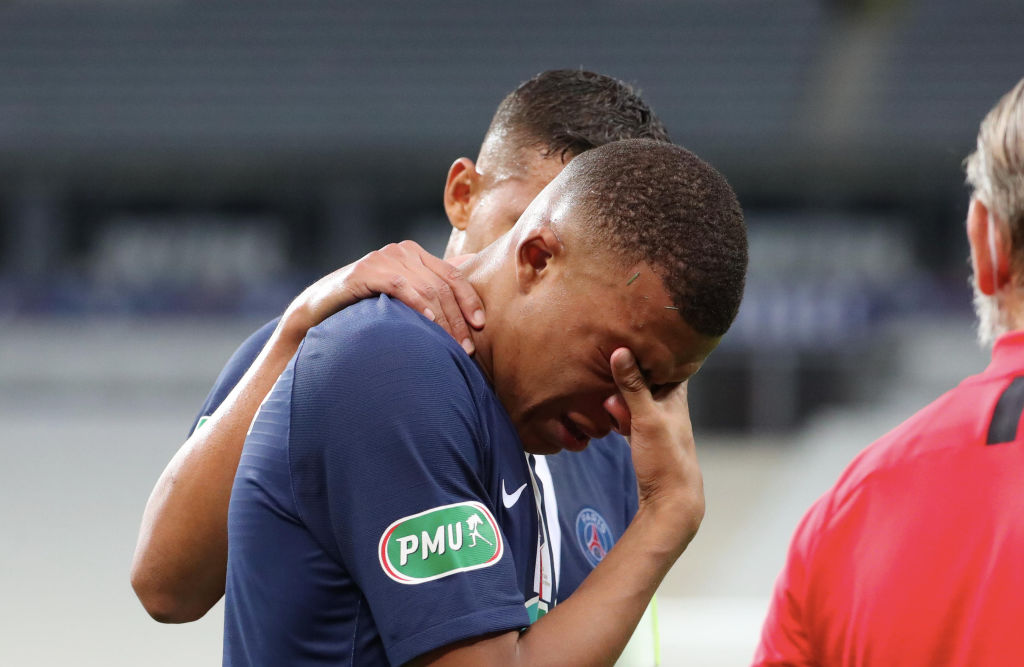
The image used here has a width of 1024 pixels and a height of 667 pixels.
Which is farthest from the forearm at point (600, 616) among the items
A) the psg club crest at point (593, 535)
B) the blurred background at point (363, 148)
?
the blurred background at point (363, 148)

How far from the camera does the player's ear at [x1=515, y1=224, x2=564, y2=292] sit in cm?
130

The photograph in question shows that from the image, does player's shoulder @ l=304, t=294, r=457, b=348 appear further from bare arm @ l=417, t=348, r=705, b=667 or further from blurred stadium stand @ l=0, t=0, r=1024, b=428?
blurred stadium stand @ l=0, t=0, r=1024, b=428

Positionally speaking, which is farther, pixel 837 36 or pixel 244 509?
pixel 837 36

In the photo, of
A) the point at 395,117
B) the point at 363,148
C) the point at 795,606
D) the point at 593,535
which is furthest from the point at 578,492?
the point at 395,117

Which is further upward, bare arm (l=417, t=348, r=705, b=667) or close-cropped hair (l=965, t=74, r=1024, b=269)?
close-cropped hair (l=965, t=74, r=1024, b=269)

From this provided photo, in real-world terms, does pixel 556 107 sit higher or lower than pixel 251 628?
higher

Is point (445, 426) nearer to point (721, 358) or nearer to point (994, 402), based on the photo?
point (994, 402)

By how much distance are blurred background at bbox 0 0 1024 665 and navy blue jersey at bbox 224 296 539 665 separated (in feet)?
33.0

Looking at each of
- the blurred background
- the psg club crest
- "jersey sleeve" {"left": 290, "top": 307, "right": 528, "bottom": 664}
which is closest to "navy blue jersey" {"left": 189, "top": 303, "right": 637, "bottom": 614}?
the psg club crest

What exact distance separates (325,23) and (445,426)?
Result: 1700 cm

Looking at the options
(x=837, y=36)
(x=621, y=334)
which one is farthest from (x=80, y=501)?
(x=837, y=36)

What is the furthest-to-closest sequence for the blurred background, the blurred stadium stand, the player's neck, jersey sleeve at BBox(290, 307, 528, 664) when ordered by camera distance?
the blurred stadium stand, the blurred background, the player's neck, jersey sleeve at BBox(290, 307, 528, 664)

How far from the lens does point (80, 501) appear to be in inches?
305

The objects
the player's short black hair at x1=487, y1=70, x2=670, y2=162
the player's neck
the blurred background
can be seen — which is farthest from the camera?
the blurred background
